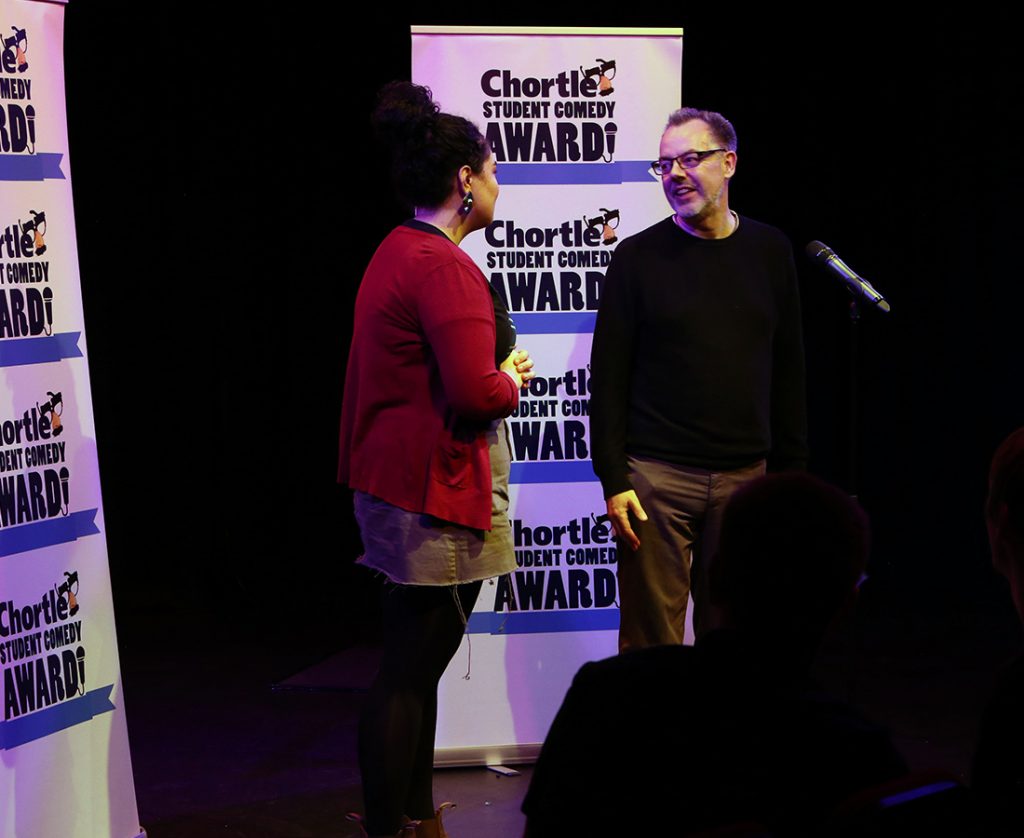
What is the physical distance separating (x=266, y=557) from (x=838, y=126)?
309 cm

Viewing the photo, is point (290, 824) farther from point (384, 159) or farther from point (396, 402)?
point (384, 159)

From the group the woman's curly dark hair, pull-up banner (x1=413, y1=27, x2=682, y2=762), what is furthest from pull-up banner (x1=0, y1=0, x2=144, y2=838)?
pull-up banner (x1=413, y1=27, x2=682, y2=762)

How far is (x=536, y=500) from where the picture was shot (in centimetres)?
381

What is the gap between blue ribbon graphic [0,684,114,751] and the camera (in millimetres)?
2830

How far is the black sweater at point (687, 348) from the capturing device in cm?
319

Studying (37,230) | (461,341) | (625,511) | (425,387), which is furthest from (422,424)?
(37,230)

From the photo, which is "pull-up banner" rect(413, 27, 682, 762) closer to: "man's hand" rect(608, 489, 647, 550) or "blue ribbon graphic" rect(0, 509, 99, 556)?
"man's hand" rect(608, 489, 647, 550)

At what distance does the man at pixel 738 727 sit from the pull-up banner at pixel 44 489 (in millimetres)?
1785

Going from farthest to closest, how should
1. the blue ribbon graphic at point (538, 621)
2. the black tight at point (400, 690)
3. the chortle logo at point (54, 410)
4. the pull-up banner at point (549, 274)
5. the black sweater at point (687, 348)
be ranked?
the blue ribbon graphic at point (538, 621)
the pull-up banner at point (549, 274)
the black sweater at point (687, 348)
the chortle logo at point (54, 410)
the black tight at point (400, 690)

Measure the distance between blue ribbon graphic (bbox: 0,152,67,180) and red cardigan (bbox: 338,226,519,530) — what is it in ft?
2.40

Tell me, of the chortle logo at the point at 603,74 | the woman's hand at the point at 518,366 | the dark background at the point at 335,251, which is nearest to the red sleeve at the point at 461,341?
the woman's hand at the point at 518,366

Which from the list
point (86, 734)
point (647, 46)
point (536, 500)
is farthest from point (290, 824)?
point (647, 46)

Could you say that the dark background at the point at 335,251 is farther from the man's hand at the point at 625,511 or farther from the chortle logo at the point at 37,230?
the chortle logo at the point at 37,230

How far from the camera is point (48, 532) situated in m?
2.91
